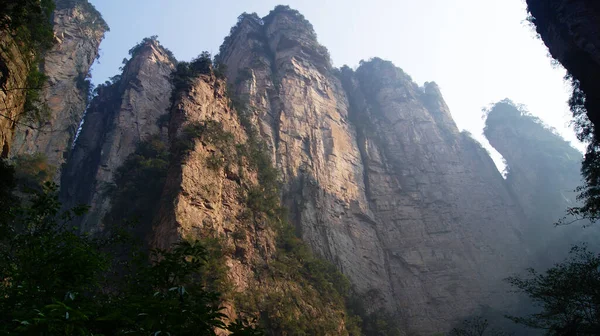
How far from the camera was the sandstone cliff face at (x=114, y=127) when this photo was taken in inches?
1200

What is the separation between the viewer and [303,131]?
104ft

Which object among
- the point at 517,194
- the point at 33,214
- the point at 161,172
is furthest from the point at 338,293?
the point at 517,194

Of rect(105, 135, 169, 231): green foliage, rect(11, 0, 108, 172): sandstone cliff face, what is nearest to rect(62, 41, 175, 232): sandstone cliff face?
rect(11, 0, 108, 172): sandstone cliff face

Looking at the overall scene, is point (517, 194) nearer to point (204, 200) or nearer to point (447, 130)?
point (447, 130)

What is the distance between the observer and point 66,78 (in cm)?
3559

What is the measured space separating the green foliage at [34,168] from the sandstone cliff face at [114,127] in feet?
11.6

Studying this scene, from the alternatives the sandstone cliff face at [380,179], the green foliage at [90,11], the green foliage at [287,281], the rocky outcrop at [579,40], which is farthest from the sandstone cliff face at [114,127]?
the rocky outcrop at [579,40]

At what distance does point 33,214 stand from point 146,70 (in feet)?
120

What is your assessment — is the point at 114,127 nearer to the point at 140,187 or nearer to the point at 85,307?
the point at 140,187

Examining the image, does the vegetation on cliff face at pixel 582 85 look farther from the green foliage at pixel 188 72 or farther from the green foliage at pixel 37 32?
the green foliage at pixel 188 72

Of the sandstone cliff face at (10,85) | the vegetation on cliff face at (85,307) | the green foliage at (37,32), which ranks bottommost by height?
the vegetation on cliff face at (85,307)

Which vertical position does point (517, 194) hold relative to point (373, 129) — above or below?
below

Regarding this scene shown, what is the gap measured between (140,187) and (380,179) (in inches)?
797

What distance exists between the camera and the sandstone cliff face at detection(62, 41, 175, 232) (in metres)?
30.5
